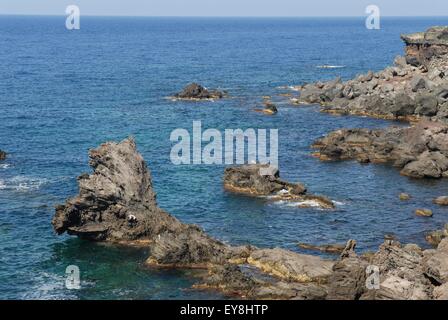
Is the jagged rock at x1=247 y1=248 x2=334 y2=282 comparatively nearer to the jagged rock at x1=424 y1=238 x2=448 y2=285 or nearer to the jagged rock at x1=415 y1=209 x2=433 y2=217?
the jagged rock at x1=424 y1=238 x2=448 y2=285

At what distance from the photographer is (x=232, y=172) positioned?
321ft

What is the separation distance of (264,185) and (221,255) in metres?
26.4

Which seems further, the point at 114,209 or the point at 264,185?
the point at 264,185

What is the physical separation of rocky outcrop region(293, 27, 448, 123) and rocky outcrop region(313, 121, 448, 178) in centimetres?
1991

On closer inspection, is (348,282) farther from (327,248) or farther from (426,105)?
(426,105)

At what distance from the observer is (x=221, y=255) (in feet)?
226

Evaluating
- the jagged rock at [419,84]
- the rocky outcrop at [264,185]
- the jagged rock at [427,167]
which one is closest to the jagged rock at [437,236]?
the rocky outcrop at [264,185]

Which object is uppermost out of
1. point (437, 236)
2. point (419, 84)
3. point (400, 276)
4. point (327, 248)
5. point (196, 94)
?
point (419, 84)

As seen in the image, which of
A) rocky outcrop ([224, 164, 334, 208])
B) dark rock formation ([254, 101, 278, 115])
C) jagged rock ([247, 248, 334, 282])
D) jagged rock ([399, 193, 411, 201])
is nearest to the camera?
jagged rock ([247, 248, 334, 282])

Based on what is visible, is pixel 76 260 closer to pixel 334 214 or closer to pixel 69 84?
pixel 334 214

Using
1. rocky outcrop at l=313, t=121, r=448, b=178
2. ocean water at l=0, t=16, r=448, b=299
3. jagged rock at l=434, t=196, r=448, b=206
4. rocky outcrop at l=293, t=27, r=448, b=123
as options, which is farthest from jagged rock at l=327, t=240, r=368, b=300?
rocky outcrop at l=293, t=27, r=448, b=123

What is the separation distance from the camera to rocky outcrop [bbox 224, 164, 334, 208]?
300 ft

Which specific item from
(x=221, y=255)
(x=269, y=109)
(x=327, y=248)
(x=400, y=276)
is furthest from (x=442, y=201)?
(x=269, y=109)

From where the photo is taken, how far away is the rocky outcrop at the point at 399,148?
102m
